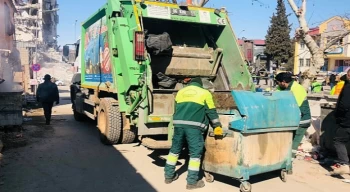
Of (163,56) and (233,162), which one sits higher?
(163,56)

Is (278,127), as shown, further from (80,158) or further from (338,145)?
(80,158)

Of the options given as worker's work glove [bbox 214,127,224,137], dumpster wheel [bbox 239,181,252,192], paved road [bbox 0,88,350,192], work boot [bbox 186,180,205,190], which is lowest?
paved road [bbox 0,88,350,192]

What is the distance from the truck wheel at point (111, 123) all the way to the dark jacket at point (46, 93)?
347 cm

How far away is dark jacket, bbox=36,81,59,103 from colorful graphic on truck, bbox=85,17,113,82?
1.51 m

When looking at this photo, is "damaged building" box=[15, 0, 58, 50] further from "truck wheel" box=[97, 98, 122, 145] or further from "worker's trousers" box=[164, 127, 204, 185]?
"worker's trousers" box=[164, 127, 204, 185]

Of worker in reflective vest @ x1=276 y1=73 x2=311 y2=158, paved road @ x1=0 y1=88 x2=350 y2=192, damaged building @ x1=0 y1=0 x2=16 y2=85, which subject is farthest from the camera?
damaged building @ x1=0 y1=0 x2=16 y2=85

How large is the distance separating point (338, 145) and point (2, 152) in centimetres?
560

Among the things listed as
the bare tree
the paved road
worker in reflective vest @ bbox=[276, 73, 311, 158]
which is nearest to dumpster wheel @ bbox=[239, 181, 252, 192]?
the paved road

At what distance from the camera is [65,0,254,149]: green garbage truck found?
5320 millimetres

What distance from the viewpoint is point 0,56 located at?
45.4 feet

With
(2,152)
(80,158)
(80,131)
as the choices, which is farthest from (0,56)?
(80,158)

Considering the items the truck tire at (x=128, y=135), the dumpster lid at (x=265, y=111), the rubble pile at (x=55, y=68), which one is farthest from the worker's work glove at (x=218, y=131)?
the rubble pile at (x=55, y=68)

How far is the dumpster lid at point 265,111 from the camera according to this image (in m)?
4.09

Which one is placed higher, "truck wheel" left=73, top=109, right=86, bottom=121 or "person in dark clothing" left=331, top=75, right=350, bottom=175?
"person in dark clothing" left=331, top=75, right=350, bottom=175
